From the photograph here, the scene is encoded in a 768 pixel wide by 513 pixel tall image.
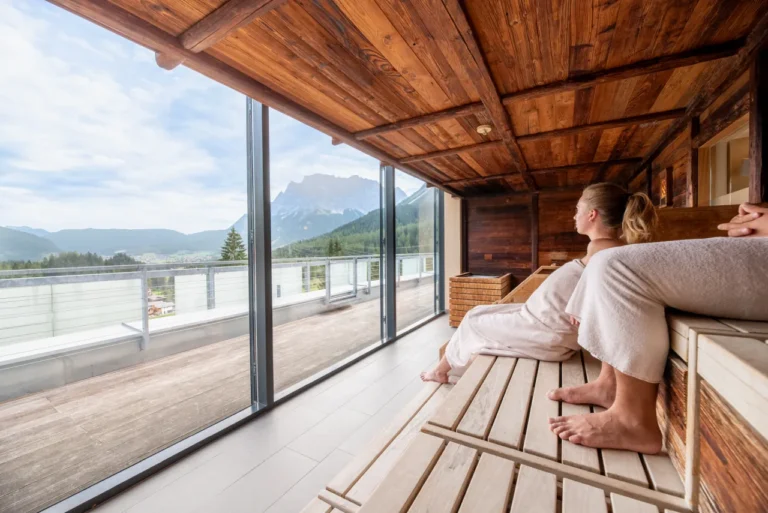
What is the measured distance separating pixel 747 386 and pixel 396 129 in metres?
2.20

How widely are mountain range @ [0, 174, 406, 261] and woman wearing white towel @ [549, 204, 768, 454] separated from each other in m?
1.91

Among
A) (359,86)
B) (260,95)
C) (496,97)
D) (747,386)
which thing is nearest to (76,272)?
(260,95)

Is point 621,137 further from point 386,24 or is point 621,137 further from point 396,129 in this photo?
point 386,24

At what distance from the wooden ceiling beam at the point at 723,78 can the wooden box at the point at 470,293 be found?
7.43 ft

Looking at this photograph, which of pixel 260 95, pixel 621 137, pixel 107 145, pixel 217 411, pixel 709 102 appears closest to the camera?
pixel 260 95

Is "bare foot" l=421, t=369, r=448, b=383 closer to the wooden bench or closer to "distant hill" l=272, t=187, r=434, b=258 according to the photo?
the wooden bench

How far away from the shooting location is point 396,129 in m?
2.27

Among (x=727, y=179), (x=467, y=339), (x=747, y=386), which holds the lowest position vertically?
(x=467, y=339)

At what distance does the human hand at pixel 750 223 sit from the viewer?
2.80 ft

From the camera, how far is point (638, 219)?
47.3 inches

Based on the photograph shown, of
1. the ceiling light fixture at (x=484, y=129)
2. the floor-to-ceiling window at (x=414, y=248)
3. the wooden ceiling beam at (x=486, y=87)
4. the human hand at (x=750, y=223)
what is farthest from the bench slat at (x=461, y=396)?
the floor-to-ceiling window at (x=414, y=248)

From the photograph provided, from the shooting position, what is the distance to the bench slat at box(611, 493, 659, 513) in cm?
62

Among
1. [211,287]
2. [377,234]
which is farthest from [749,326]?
[211,287]

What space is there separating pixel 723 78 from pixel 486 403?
209cm
